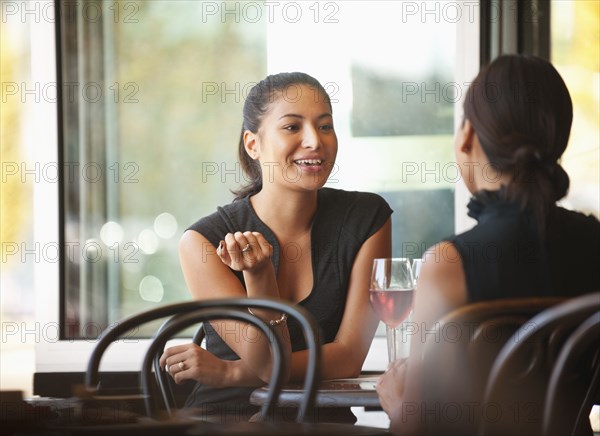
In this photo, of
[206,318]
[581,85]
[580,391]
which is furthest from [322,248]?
[581,85]

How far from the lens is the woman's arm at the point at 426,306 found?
1.36m

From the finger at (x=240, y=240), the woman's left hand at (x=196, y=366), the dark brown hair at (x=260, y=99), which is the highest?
the dark brown hair at (x=260, y=99)

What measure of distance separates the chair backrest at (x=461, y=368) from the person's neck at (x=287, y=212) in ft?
2.68

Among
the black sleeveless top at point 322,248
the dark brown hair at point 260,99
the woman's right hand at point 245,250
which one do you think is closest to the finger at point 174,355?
the black sleeveless top at point 322,248

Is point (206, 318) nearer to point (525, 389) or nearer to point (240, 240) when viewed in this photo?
point (240, 240)

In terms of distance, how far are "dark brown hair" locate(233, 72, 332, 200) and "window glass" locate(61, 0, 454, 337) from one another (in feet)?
2.85

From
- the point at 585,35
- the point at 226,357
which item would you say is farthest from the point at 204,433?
the point at 585,35

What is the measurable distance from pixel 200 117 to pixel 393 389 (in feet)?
6.39

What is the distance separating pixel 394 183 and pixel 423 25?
55cm

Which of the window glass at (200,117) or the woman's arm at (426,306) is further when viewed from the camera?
the window glass at (200,117)

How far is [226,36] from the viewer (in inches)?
126

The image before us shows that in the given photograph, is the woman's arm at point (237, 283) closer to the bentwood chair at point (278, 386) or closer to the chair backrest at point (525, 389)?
the bentwood chair at point (278, 386)

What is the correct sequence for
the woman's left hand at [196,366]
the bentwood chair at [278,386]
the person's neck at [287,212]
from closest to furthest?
the bentwood chair at [278,386], the woman's left hand at [196,366], the person's neck at [287,212]

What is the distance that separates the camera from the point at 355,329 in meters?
2.01
